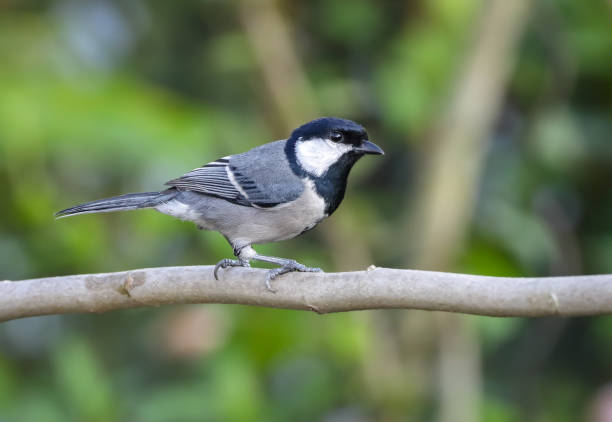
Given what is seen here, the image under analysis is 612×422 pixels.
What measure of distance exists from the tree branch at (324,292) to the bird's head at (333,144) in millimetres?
402

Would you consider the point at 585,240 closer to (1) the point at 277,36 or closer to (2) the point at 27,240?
(1) the point at 277,36

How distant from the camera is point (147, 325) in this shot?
13.1ft

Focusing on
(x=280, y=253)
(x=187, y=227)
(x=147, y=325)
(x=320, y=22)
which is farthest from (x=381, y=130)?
(x=147, y=325)

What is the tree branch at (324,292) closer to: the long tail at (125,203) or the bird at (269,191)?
the bird at (269,191)

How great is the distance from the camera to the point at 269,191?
87.0 inches

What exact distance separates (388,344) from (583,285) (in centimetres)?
209

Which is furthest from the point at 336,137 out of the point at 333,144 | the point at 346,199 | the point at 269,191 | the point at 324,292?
the point at 346,199

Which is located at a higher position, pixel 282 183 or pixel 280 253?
pixel 282 183

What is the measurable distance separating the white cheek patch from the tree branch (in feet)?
1.30

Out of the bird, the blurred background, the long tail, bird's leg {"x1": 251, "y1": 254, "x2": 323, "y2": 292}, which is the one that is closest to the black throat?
the bird

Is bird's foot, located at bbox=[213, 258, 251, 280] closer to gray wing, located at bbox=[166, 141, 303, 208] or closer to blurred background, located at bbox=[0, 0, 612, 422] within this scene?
gray wing, located at bbox=[166, 141, 303, 208]

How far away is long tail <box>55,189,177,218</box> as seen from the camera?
209 centimetres

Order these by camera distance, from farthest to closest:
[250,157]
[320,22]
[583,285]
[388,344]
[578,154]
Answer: [320,22] < [578,154] < [388,344] < [250,157] < [583,285]

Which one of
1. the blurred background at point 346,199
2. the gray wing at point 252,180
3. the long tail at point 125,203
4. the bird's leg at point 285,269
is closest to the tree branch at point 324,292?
the bird's leg at point 285,269
